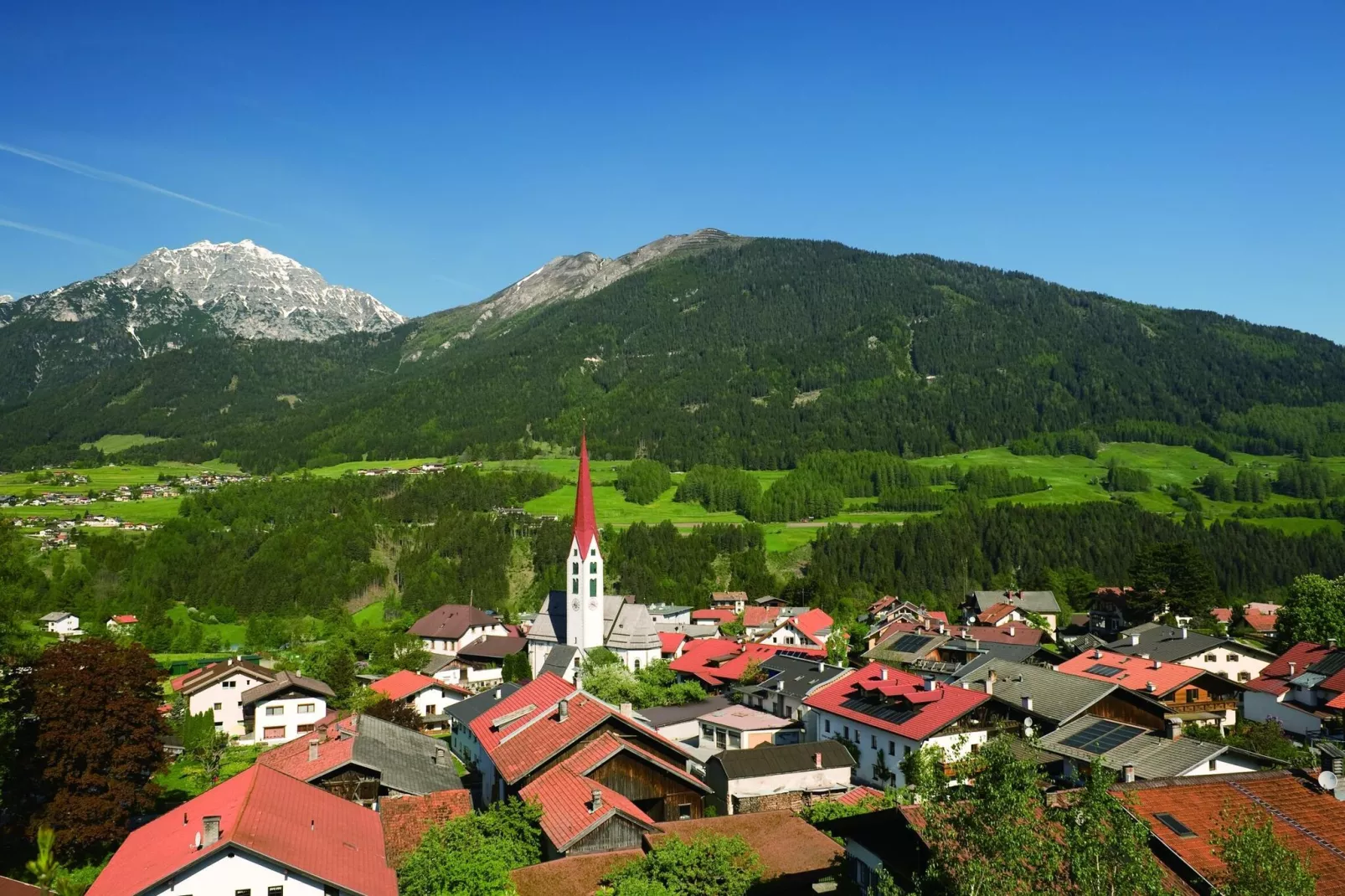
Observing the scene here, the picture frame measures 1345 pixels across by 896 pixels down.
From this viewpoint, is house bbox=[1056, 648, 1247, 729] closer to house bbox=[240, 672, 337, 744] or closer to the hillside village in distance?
the hillside village in distance

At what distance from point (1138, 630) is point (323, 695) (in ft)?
191

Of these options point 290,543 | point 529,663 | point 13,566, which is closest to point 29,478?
point 290,543

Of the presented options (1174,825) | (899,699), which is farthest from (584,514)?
(1174,825)

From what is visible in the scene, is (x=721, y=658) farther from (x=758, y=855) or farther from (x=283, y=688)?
(x=758, y=855)

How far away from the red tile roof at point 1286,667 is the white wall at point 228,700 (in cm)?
5852

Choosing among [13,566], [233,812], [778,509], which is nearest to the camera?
[233,812]

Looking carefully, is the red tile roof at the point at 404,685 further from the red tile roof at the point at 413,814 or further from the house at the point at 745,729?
the red tile roof at the point at 413,814

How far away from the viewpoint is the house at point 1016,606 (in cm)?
8753

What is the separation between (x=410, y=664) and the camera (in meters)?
73.8

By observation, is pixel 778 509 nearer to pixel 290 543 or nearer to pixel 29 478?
pixel 290 543

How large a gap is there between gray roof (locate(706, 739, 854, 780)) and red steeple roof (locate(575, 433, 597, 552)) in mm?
34409

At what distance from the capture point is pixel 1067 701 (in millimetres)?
40312

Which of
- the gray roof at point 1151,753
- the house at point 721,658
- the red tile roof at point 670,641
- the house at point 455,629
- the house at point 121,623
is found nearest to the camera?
the gray roof at point 1151,753

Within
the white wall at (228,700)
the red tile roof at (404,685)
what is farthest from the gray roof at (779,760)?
the white wall at (228,700)
